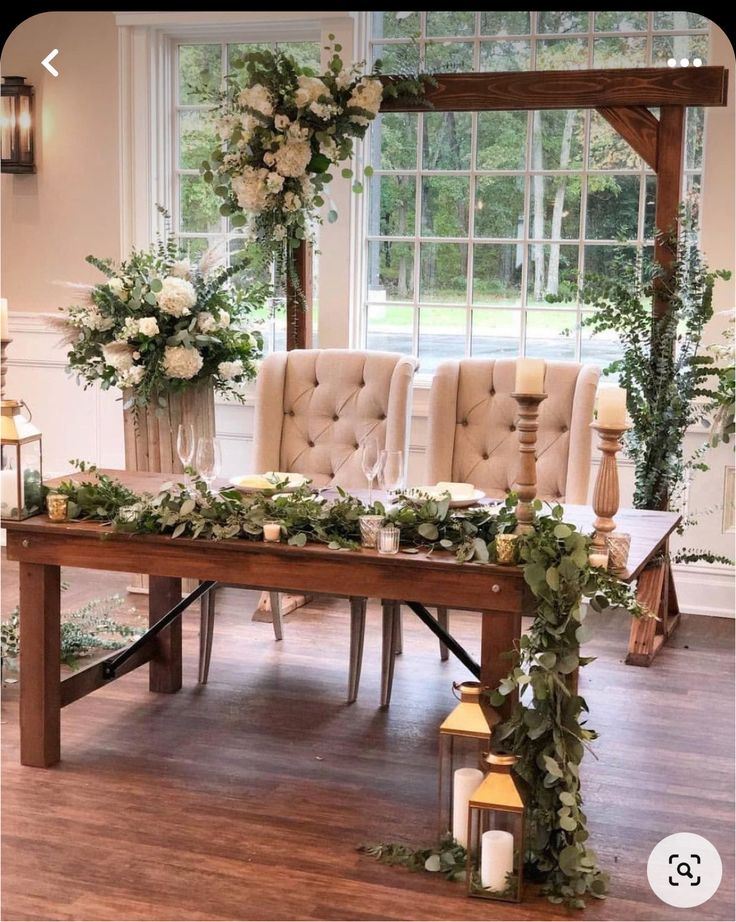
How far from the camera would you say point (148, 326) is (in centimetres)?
425

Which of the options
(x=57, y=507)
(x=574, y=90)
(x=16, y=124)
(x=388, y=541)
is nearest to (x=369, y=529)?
(x=388, y=541)

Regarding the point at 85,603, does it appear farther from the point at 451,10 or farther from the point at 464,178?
the point at 451,10

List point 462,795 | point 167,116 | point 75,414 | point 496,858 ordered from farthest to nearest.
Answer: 1. point 75,414
2. point 167,116
3. point 462,795
4. point 496,858

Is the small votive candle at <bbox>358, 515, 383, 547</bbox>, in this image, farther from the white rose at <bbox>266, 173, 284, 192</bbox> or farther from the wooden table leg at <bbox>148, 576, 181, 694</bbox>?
the white rose at <bbox>266, 173, 284, 192</bbox>

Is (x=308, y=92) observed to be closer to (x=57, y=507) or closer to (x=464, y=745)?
(x=57, y=507)

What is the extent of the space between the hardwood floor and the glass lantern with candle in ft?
2.32

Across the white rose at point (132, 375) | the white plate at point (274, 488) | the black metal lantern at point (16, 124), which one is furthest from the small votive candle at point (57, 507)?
the black metal lantern at point (16, 124)

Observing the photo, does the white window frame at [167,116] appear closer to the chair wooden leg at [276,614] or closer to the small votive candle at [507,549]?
the chair wooden leg at [276,614]

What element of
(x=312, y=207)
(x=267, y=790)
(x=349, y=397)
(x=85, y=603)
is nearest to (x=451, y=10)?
(x=312, y=207)

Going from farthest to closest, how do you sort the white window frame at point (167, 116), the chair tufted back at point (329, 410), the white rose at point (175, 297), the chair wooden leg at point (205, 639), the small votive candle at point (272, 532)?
1. the white window frame at point (167, 116)
2. the white rose at point (175, 297)
3. the chair tufted back at point (329, 410)
4. the chair wooden leg at point (205, 639)
5. the small votive candle at point (272, 532)

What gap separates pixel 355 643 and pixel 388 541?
101cm

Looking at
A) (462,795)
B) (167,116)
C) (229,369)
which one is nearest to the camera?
(462,795)

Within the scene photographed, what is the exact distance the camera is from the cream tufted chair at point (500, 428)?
Answer: 398 cm

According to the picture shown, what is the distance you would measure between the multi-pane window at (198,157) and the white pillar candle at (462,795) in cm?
321
